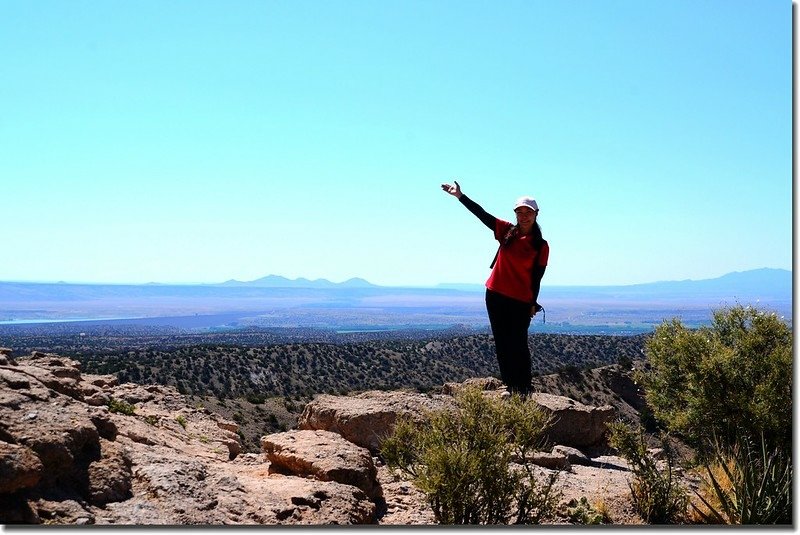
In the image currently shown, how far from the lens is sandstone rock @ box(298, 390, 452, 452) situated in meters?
8.62

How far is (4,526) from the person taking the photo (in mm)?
4457

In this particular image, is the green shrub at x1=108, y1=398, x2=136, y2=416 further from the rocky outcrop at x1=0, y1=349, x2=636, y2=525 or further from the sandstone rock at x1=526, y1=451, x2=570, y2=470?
the sandstone rock at x1=526, y1=451, x2=570, y2=470

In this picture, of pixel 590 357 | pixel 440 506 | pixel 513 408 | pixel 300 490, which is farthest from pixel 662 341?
pixel 590 357

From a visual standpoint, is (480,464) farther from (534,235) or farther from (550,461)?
(550,461)

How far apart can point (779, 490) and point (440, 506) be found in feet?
10.5

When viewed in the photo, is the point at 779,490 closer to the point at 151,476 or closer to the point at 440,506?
the point at 440,506

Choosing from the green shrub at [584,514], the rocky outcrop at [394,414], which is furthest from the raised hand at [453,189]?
the green shrub at [584,514]

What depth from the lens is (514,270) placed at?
280 inches

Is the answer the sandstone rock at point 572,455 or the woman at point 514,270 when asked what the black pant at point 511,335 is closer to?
the woman at point 514,270

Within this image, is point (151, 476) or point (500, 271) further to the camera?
point (500, 271)

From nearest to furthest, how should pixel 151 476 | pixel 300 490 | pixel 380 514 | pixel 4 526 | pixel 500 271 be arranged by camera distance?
1. pixel 4 526
2. pixel 151 476
3. pixel 300 490
4. pixel 380 514
5. pixel 500 271

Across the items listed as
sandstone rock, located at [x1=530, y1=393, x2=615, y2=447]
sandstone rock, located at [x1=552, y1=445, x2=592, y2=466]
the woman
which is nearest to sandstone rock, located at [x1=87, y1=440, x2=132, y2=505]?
the woman

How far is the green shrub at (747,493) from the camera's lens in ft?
19.4

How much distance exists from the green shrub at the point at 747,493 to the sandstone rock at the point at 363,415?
3157mm
